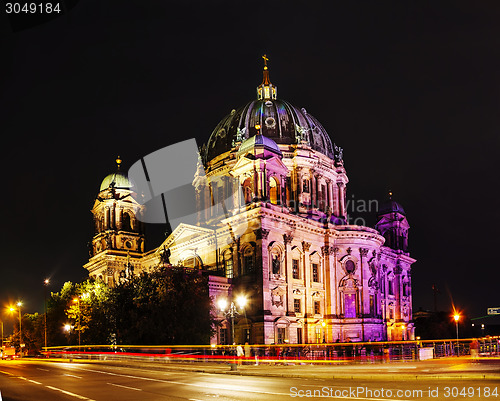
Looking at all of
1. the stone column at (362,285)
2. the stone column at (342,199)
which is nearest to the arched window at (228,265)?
the stone column at (362,285)

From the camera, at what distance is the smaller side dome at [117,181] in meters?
87.9

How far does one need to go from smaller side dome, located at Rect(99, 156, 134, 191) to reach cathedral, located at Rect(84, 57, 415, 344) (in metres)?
0.18

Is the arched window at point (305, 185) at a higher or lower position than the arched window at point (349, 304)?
higher

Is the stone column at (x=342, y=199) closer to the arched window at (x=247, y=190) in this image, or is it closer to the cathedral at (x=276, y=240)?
the cathedral at (x=276, y=240)

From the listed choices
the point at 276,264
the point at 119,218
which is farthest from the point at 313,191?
the point at 119,218

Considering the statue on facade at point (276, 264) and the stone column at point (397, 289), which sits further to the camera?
the stone column at point (397, 289)

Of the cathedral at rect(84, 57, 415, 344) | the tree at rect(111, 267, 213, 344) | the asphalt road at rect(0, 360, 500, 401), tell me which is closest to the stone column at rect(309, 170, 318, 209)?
the cathedral at rect(84, 57, 415, 344)

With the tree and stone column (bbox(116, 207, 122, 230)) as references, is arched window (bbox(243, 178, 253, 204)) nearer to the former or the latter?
the tree

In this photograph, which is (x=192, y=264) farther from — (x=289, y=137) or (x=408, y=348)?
Result: (x=408, y=348)

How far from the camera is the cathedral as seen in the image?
195 ft

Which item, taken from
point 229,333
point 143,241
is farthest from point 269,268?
point 143,241

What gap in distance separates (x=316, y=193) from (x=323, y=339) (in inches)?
767

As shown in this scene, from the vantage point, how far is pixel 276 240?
199 ft

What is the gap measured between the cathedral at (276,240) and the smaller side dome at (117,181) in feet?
0.58
